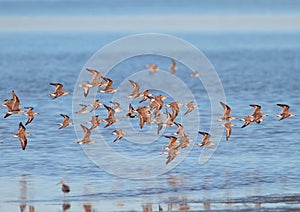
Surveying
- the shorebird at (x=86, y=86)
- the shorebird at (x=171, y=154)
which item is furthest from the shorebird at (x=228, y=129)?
the shorebird at (x=86, y=86)

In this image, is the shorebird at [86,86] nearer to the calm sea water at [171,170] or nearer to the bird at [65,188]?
the calm sea water at [171,170]

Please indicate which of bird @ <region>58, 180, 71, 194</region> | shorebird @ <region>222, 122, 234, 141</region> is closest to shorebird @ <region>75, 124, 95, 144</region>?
shorebird @ <region>222, 122, 234, 141</region>

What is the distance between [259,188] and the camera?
19.6 meters

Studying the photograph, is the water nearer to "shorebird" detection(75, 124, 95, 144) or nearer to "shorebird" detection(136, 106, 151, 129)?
"shorebird" detection(75, 124, 95, 144)

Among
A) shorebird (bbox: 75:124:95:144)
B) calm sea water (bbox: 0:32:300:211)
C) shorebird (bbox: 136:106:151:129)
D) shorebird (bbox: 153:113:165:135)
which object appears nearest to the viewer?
calm sea water (bbox: 0:32:300:211)

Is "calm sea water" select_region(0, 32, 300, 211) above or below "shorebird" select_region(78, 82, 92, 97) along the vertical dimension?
below

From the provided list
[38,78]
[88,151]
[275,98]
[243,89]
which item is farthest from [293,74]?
[88,151]

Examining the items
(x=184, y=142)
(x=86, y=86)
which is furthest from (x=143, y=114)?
(x=86, y=86)

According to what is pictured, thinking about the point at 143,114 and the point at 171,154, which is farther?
the point at 143,114

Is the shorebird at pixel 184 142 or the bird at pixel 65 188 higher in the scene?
the shorebird at pixel 184 142

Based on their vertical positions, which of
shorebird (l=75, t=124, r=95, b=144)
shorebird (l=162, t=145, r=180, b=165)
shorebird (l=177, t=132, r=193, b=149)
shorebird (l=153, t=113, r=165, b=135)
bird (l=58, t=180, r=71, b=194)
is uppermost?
shorebird (l=153, t=113, r=165, b=135)

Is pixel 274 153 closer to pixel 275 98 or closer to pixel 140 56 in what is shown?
pixel 275 98

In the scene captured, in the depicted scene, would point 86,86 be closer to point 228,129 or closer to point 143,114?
point 143,114

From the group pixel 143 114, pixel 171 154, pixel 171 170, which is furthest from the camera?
pixel 143 114
